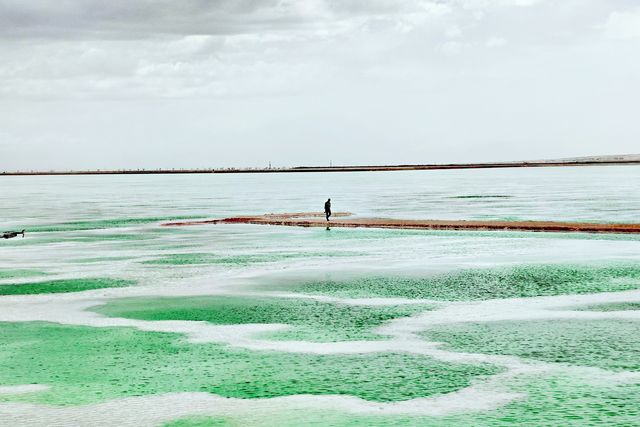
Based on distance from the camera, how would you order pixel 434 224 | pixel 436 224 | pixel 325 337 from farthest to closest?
pixel 434 224 < pixel 436 224 < pixel 325 337

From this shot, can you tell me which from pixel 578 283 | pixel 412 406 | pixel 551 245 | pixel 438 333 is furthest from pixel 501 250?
pixel 412 406

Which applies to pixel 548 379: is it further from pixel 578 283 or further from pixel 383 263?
pixel 383 263

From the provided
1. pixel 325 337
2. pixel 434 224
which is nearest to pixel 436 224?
pixel 434 224

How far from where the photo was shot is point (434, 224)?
52.1 m

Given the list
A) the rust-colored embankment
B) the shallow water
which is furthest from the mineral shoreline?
the shallow water

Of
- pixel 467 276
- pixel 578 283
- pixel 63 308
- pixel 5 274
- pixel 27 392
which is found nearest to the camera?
pixel 27 392

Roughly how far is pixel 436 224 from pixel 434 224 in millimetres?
213

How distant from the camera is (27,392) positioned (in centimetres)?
1611

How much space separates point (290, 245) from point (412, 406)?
93.1 ft

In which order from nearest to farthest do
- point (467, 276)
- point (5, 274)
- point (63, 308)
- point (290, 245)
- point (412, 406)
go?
point (412, 406), point (63, 308), point (467, 276), point (5, 274), point (290, 245)

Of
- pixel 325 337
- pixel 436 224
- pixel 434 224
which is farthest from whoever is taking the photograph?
pixel 434 224

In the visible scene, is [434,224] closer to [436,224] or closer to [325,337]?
[436,224]

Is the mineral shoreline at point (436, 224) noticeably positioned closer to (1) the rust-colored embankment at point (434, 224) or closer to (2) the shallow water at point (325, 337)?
(1) the rust-colored embankment at point (434, 224)

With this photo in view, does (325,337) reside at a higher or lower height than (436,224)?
lower
